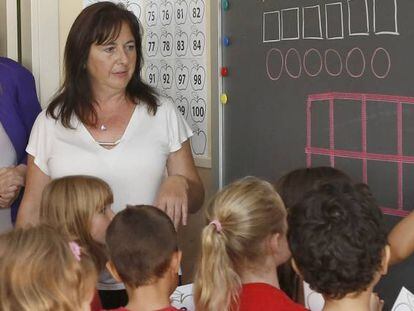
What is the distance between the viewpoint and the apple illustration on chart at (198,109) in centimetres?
290

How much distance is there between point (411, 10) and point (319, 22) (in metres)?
0.34

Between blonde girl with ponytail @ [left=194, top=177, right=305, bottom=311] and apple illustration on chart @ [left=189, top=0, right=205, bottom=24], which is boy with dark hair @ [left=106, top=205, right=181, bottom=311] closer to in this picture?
blonde girl with ponytail @ [left=194, top=177, right=305, bottom=311]

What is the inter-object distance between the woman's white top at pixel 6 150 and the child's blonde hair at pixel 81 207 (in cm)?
55

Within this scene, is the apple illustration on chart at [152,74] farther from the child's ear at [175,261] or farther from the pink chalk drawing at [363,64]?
the child's ear at [175,261]

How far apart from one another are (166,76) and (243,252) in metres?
1.40

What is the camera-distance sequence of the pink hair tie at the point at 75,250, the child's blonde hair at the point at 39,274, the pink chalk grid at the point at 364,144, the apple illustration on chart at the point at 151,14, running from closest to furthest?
the child's blonde hair at the point at 39,274 < the pink hair tie at the point at 75,250 < the pink chalk grid at the point at 364,144 < the apple illustration on chart at the point at 151,14

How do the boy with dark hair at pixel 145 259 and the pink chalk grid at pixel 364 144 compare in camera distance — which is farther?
the pink chalk grid at pixel 364 144

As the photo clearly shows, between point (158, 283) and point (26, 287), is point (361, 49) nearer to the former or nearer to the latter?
point (158, 283)

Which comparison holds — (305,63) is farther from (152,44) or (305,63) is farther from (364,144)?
(152,44)

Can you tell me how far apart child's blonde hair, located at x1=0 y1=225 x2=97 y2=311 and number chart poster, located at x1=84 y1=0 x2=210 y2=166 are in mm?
1394

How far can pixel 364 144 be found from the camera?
2209 millimetres

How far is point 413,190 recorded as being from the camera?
2086mm

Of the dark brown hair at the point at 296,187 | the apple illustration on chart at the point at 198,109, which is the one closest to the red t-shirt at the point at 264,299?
the dark brown hair at the point at 296,187

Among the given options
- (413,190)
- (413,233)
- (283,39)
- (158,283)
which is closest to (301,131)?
(283,39)
